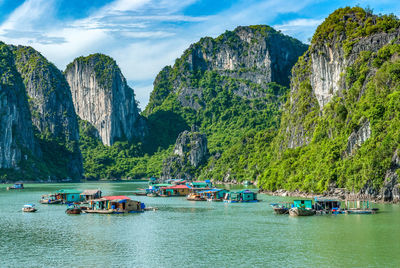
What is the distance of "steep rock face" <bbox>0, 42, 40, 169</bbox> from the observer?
169250 millimetres

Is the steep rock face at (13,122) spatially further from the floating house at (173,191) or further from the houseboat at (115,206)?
the houseboat at (115,206)

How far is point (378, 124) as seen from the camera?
6525 centimetres

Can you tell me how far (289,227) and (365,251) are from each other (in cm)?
1178

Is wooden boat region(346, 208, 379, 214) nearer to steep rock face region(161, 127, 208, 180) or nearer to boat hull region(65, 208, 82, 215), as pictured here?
boat hull region(65, 208, 82, 215)

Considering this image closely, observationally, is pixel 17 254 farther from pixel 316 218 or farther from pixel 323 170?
pixel 323 170

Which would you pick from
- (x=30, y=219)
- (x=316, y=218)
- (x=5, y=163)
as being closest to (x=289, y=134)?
(x=316, y=218)

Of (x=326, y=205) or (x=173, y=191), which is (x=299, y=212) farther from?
(x=173, y=191)

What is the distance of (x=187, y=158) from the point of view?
566ft

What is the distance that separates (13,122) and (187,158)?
6314 centimetres

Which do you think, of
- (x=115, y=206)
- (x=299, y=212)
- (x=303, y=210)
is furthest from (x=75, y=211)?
(x=303, y=210)

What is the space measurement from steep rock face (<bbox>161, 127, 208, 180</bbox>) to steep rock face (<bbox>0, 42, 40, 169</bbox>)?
5078cm

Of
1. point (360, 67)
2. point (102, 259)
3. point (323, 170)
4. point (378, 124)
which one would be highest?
point (360, 67)

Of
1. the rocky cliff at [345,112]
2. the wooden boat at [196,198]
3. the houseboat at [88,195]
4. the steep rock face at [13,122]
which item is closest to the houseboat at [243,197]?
the wooden boat at [196,198]

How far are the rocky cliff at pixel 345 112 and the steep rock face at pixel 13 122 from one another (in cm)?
9825
